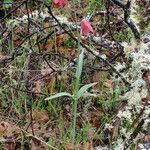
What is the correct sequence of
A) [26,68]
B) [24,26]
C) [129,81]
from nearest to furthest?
[129,81], [26,68], [24,26]

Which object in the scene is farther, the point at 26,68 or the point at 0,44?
the point at 0,44

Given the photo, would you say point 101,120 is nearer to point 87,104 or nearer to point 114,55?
point 87,104

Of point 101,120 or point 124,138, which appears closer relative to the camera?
point 124,138

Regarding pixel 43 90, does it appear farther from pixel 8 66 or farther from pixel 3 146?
pixel 3 146

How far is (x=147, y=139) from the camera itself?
2.00 metres

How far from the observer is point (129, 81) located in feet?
Result: 7.28

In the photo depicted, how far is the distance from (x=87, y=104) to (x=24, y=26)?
0.89 metres

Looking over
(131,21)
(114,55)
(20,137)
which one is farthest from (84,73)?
(20,137)

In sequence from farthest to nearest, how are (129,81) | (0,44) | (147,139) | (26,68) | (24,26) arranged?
(24,26), (0,44), (26,68), (129,81), (147,139)

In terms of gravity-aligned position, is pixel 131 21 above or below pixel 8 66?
above

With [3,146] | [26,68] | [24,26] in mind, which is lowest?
[3,146]

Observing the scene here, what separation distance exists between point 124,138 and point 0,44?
1.03m

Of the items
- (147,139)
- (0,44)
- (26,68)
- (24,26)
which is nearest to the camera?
(147,139)

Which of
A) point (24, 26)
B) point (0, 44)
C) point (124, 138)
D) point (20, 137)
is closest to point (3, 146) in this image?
point (20, 137)
